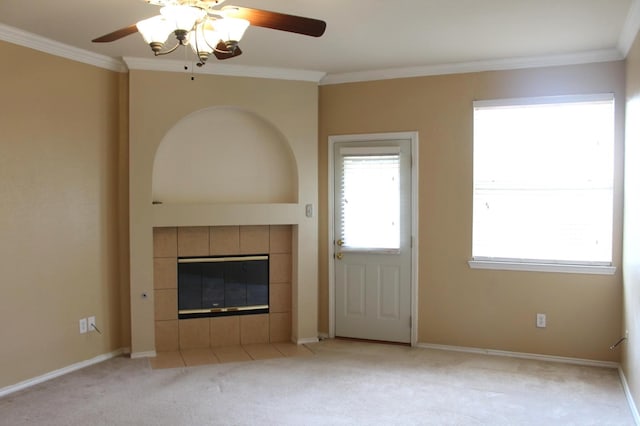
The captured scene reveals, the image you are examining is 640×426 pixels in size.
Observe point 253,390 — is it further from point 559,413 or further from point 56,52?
point 56,52

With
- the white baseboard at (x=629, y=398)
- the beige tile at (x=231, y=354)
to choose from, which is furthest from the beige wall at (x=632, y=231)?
the beige tile at (x=231, y=354)

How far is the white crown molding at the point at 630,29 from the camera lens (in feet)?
10.6

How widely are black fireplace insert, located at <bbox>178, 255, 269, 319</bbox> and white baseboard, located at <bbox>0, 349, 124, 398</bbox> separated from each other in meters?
0.68

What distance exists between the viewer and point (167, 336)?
15.6 ft

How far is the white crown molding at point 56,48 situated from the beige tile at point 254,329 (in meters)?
2.52

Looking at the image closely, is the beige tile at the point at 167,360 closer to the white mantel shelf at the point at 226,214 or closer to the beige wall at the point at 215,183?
the beige wall at the point at 215,183

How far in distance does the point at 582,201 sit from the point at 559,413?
1.80m

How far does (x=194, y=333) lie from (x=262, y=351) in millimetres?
657

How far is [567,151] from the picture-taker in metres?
4.39

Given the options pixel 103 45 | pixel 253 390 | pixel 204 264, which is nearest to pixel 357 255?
pixel 204 264

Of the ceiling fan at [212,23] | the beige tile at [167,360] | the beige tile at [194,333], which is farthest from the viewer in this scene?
the beige tile at [194,333]

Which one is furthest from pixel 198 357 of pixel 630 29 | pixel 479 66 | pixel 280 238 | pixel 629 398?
pixel 630 29

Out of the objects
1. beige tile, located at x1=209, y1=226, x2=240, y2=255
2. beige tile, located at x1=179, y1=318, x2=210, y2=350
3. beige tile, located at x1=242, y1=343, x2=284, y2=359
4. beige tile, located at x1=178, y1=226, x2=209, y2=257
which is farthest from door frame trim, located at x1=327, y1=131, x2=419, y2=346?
beige tile, located at x1=179, y1=318, x2=210, y2=350

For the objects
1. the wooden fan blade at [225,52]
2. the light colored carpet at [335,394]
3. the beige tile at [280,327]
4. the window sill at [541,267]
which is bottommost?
the light colored carpet at [335,394]
